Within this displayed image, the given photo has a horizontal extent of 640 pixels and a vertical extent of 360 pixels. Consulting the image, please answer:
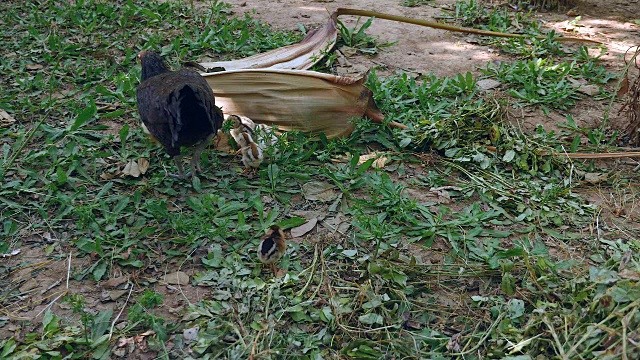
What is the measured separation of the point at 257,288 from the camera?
3.61 metres

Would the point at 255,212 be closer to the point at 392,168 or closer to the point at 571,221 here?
the point at 392,168

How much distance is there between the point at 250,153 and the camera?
4664 mm

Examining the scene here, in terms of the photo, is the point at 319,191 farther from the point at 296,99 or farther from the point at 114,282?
the point at 114,282

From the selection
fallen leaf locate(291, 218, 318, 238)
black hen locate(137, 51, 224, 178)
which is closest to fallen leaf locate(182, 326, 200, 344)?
fallen leaf locate(291, 218, 318, 238)

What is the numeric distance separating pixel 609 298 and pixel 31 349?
9.74 ft

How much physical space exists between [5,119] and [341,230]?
328 centimetres

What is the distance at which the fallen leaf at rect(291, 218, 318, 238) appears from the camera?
13.6ft

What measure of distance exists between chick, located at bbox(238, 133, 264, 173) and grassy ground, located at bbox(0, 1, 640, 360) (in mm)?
113

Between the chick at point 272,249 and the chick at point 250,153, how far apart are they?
1004 mm

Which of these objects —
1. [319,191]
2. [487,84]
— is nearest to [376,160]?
[319,191]

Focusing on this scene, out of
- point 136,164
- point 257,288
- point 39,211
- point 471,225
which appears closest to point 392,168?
point 471,225

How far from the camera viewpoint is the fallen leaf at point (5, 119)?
17.4 feet

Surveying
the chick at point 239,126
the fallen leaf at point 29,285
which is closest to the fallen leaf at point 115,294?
the fallen leaf at point 29,285

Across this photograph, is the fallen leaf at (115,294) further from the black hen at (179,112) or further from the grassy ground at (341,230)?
the black hen at (179,112)
